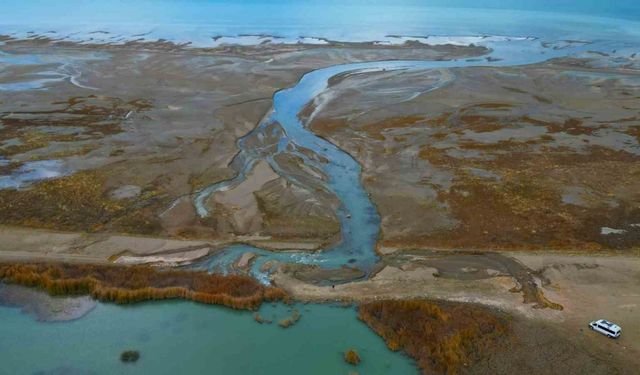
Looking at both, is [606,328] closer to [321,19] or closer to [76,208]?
[76,208]

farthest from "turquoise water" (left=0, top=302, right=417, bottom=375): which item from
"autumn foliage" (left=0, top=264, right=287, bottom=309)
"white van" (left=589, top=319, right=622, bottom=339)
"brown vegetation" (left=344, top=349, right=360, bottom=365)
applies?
"white van" (left=589, top=319, right=622, bottom=339)

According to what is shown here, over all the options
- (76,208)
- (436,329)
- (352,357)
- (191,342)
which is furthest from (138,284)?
(436,329)

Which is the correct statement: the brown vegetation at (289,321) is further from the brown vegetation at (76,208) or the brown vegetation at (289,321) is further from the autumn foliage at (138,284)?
the brown vegetation at (76,208)

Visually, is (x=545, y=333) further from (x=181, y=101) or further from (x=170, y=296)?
(x=181, y=101)

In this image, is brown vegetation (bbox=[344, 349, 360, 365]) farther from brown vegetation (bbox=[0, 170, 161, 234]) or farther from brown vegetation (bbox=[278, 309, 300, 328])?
brown vegetation (bbox=[0, 170, 161, 234])

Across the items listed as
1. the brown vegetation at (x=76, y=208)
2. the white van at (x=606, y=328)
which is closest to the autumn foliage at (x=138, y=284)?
the brown vegetation at (x=76, y=208)

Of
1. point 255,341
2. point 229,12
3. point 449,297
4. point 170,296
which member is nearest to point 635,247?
point 449,297

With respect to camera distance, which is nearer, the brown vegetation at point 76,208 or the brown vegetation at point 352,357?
the brown vegetation at point 352,357
